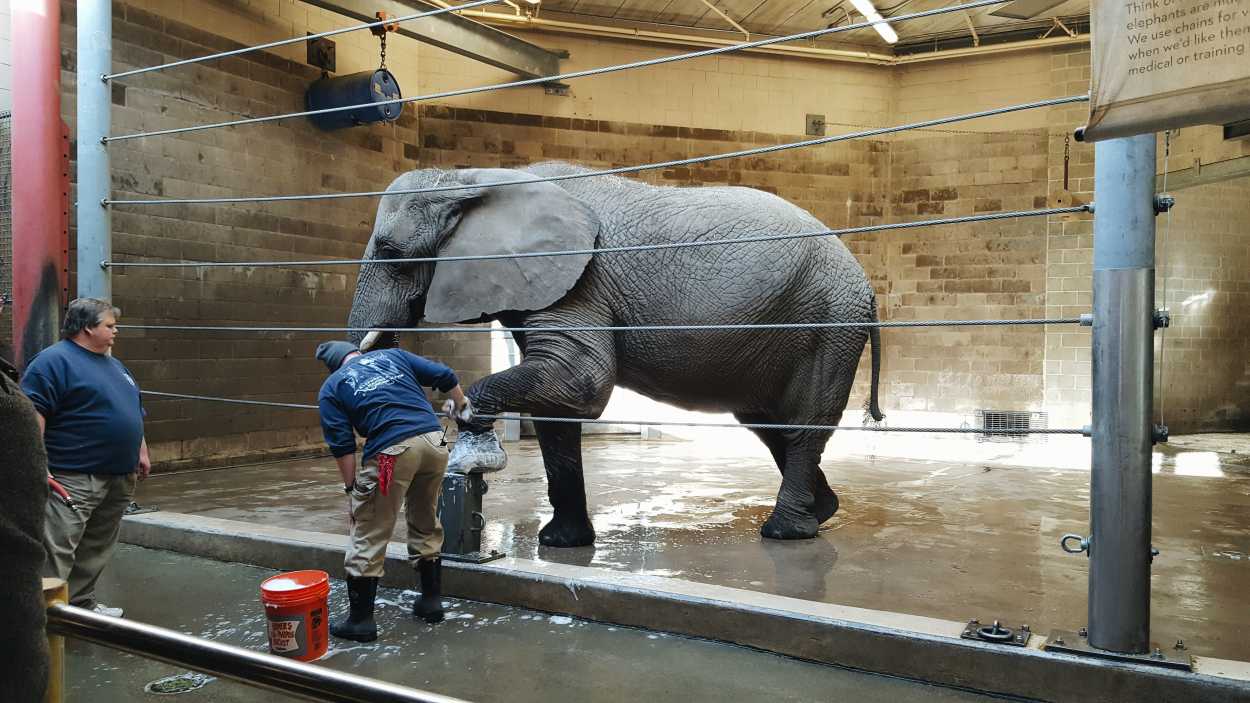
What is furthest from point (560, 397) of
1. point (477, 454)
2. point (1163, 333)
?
point (1163, 333)

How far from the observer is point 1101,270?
9.54 ft

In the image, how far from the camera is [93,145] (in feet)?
16.4

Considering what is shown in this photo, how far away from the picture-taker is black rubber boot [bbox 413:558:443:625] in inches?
148

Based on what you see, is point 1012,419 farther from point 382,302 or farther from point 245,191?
point 382,302

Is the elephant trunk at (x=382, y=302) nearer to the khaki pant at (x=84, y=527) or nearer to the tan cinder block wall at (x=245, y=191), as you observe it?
the khaki pant at (x=84, y=527)

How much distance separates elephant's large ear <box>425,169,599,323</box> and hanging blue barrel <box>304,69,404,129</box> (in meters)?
4.35

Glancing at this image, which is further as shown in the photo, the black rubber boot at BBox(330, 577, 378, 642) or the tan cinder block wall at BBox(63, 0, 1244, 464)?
the tan cinder block wall at BBox(63, 0, 1244, 464)

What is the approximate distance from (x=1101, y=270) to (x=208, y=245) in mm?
7844

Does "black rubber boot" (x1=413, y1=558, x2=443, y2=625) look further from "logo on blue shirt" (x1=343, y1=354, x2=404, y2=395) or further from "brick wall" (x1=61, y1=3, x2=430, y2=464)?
"brick wall" (x1=61, y1=3, x2=430, y2=464)

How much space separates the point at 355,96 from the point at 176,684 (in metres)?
7.09

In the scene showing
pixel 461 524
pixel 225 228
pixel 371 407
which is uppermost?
pixel 225 228

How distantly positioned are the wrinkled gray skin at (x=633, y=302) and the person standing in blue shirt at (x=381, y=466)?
0.89m

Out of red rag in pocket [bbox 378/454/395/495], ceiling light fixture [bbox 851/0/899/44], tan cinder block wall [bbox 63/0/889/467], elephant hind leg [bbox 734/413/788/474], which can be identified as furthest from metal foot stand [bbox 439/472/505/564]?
ceiling light fixture [bbox 851/0/899/44]

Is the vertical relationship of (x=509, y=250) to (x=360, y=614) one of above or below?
above
